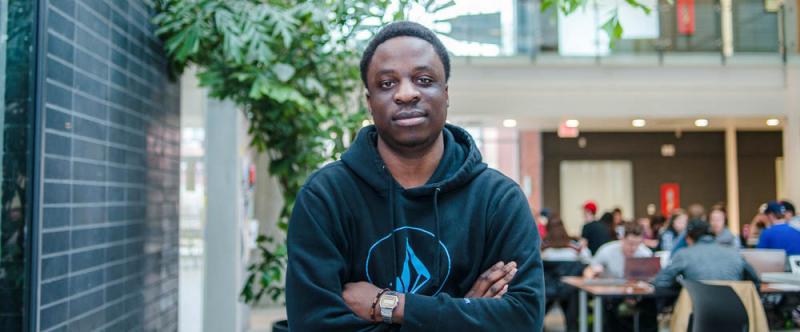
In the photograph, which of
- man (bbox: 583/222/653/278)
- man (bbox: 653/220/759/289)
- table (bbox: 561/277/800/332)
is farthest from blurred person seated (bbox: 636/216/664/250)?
man (bbox: 653/220/759/289)

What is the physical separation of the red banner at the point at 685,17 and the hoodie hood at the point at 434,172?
11.9m

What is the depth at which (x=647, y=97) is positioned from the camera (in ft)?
41.2

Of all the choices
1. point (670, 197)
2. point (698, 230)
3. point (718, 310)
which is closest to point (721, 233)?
point (698, 230)

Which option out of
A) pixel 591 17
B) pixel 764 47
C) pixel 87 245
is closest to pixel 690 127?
pixel 764 47

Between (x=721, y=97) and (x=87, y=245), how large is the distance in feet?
36.8

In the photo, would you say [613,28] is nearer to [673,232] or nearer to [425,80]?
[425,80]

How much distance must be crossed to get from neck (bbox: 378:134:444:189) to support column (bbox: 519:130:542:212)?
51.4 feet

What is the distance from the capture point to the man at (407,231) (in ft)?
5.57

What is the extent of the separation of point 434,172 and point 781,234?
317 inches

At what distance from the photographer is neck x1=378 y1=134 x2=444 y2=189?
6.04ft

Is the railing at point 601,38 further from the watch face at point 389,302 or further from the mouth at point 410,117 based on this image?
the watch face at point 389,302

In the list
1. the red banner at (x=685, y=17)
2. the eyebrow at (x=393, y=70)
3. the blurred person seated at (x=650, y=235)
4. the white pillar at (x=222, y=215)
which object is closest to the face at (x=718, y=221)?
the blurred person seated at (x=650, y=235)

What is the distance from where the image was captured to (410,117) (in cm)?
175

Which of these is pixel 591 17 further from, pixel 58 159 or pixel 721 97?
pixel 58 159
